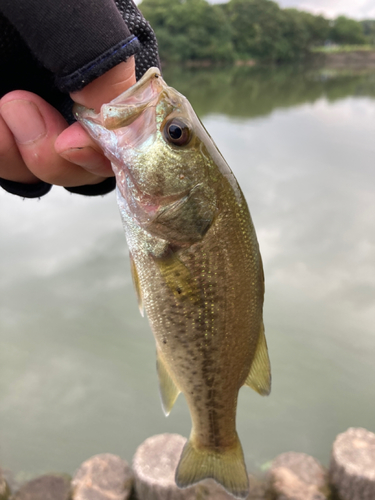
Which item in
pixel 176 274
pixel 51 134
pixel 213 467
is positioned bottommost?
pixel 213 467

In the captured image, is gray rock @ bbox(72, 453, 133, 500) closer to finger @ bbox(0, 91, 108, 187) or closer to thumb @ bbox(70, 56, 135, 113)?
finger @ bbox(0, 91, 108, 187)

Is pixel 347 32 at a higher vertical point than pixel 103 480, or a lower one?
lower

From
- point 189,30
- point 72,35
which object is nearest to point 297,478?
point 72,35

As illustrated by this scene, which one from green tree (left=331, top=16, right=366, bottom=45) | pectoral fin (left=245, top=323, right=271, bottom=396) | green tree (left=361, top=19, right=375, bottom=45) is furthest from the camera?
green tree (left=361, top=19, right=375, bottom=45)

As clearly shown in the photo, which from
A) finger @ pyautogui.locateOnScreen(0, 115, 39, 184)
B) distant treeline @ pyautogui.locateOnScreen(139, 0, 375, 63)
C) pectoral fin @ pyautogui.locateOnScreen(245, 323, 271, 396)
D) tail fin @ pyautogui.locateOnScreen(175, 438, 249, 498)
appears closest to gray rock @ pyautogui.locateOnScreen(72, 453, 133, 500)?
tail fin @ pyautogui.locateOnScreen(175, 438, 249, 498)

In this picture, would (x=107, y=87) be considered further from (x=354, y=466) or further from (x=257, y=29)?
(x=257, y=29)

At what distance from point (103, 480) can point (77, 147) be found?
236cm

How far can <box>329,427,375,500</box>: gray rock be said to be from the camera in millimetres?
2330

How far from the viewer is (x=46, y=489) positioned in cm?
246

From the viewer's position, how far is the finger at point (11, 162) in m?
1.02

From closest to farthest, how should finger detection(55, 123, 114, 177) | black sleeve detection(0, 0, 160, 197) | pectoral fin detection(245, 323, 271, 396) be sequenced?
1. black sleeve detection(0, 0, 160, 197)
2. finger detection(55, 123, 114, 177)
3. pectoral fin detection(245, 323, 271, 396)

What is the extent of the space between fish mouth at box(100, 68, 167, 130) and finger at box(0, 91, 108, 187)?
0.57 feet

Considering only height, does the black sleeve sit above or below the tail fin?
above

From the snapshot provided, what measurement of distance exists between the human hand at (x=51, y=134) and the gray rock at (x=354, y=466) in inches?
95.7
